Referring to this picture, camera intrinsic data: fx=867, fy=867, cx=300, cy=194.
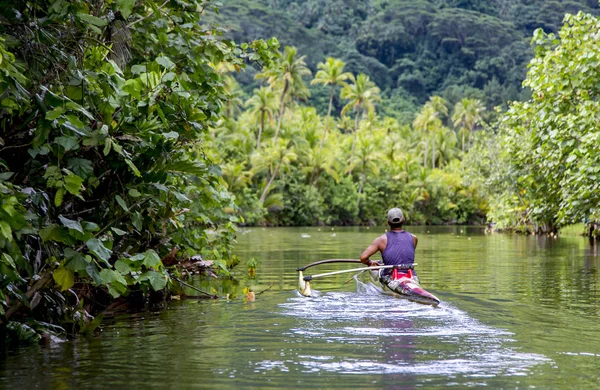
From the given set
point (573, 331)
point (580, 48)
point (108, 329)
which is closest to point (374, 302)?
point (573, 331)

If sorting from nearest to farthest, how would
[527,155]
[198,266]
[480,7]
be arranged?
[198,266] < [527,155] < [480,7]

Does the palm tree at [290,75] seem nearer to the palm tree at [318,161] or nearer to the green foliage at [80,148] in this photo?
the palm tree at [318,161]

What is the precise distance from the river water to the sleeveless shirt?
567 millimetres

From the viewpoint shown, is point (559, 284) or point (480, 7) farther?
point (480, 7)

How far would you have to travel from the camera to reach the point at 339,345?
8547mm

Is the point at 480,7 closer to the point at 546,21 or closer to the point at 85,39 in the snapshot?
the point at 546,21

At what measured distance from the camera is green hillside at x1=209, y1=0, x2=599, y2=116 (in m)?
144

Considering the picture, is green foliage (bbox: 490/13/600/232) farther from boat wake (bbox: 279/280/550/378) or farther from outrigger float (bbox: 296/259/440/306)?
boat wake (bbox: 279/280/550/378)

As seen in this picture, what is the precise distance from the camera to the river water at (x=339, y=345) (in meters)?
6.99

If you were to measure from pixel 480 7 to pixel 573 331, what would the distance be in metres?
171

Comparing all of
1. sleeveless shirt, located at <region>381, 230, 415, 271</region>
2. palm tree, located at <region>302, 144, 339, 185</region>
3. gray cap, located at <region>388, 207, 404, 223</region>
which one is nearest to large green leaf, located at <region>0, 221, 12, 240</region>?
sleeveless shirt, located at <region>381, 230, 415, 271</region>

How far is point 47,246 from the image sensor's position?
25.2 feet

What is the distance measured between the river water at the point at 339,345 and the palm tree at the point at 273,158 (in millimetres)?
49849

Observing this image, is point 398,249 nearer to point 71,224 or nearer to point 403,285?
point 403,285
